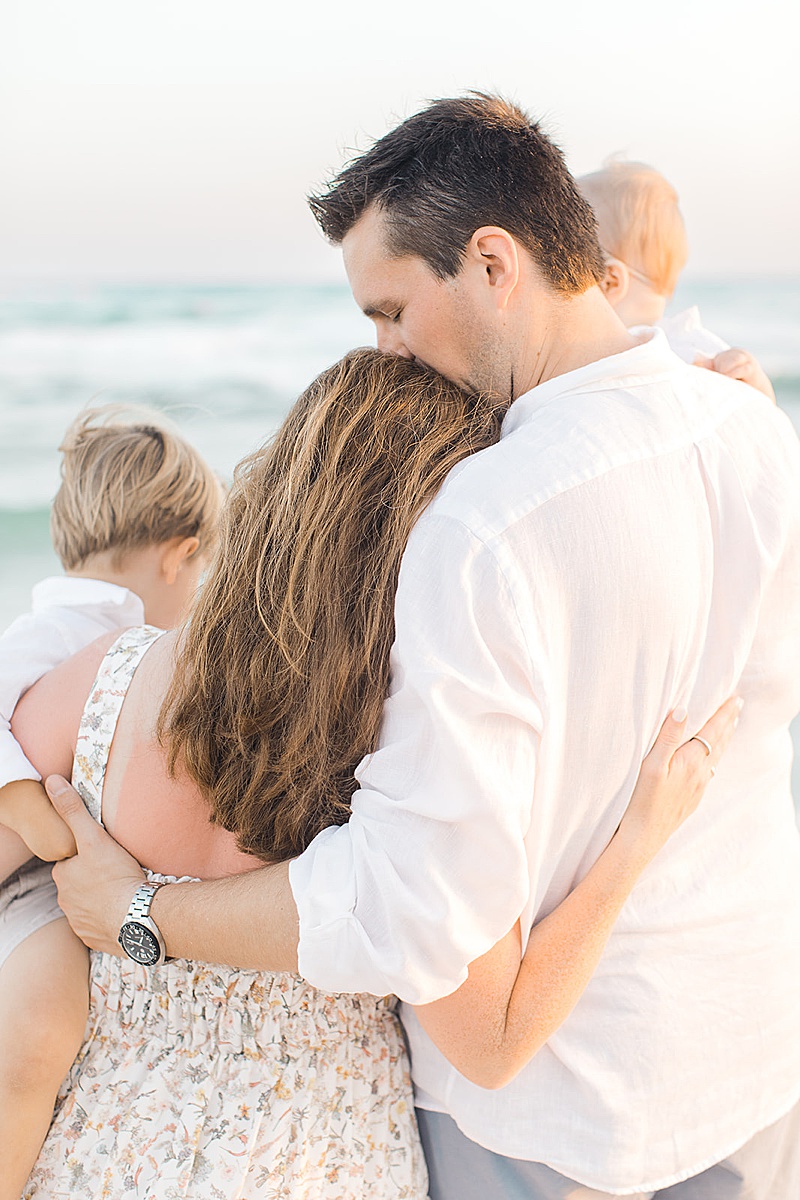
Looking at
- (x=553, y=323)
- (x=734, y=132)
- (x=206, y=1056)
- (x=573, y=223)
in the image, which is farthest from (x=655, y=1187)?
(x=734, y=132)

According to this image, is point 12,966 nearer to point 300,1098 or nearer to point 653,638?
point 300,1098

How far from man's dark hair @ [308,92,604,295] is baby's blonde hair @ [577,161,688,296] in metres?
1.34

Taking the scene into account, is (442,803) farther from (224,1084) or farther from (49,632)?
(49,632)

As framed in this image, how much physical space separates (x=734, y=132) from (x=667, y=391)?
9785 mm

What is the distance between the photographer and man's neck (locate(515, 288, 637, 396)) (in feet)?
4.67

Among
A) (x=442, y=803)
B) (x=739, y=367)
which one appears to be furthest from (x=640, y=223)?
(x=442, y=803)

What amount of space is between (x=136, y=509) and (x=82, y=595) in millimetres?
212

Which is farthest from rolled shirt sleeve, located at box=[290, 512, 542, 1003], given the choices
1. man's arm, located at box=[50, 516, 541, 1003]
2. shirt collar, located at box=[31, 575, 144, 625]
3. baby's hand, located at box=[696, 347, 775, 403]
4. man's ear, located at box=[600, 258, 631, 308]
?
man's ear, located at box=[600, 258, 631, 308]

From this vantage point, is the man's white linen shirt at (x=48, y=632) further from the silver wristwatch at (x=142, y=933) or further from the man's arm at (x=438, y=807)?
the man's arm at (x=438, y=807)

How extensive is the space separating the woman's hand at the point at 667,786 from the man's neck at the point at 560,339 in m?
0.51

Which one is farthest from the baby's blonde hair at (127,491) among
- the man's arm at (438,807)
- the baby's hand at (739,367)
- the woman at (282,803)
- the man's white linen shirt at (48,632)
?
the man's arm at (438,807)

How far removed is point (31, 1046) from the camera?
135cm

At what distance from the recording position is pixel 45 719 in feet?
4.77

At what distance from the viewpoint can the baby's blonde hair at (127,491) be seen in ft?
7.02
